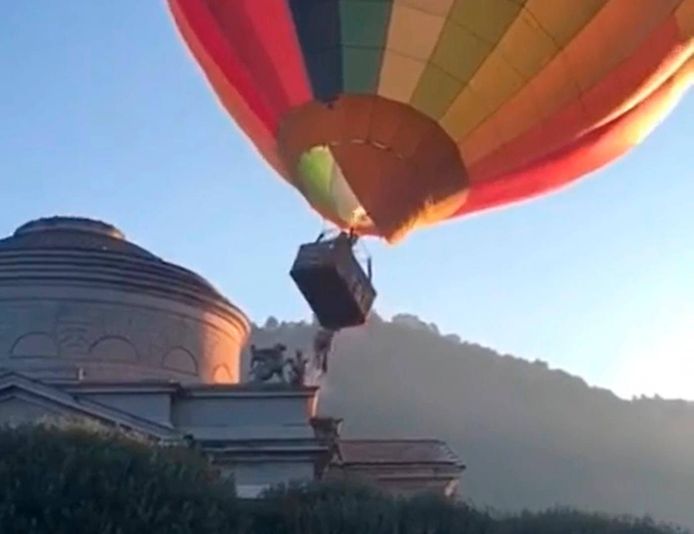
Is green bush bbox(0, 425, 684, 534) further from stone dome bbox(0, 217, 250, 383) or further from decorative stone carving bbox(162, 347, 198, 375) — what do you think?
decorative stone carving bbox(162, 347, 198, 375)

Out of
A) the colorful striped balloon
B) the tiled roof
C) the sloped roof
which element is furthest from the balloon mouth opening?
the tiled roof

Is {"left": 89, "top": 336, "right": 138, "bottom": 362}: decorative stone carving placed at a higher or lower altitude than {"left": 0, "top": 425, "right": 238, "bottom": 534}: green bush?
higher

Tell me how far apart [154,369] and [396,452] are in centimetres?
434

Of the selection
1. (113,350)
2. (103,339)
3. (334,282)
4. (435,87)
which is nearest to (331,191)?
(334,282)

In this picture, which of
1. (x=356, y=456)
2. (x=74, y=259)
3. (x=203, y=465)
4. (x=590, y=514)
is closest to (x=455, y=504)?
(x=590, y=514)

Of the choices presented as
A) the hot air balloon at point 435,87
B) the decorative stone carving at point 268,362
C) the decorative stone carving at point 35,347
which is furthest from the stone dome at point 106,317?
the hot air balloon at point 435,87

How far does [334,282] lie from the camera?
1474cm

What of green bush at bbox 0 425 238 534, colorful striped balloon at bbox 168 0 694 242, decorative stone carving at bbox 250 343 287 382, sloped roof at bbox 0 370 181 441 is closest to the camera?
colorful striped balloon at bbox 168 0 694 242

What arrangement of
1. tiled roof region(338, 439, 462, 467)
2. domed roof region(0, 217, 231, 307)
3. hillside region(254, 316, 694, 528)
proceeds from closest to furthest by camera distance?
1. tiled roof region(338, 439, 462, 467)
2. domed roof region(0, 217, 231, 307)
3. hillside region(254, 316, 694, 528)

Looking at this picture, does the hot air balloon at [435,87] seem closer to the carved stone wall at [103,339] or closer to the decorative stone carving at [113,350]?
the carved stone wall at [103,339]

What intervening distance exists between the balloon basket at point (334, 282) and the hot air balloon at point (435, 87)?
56 cm

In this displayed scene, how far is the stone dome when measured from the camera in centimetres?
2933

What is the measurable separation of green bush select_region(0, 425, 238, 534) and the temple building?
5550 millimetres

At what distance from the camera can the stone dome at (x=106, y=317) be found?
29328mm
